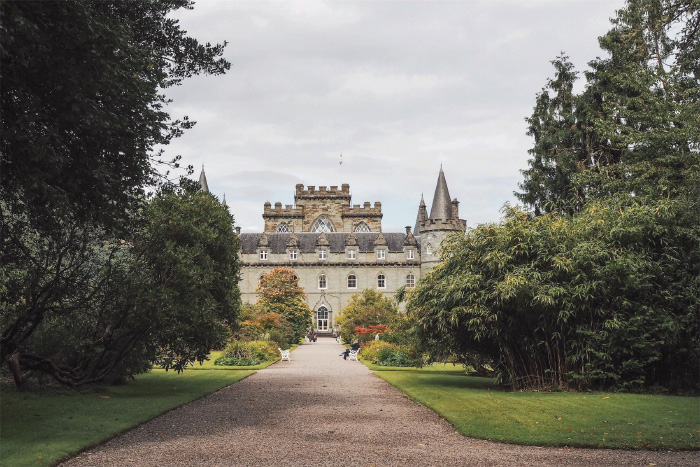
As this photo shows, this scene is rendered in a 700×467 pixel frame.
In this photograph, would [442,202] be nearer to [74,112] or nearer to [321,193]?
[321,193]

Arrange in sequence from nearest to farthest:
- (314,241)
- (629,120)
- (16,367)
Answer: (16,367) < (629,120) < (314,241)

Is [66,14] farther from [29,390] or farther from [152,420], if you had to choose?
[29,390]

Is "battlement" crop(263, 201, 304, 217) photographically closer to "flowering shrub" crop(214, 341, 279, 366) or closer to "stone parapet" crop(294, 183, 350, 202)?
"stone parapet" crop(294, 183, 350, 202)

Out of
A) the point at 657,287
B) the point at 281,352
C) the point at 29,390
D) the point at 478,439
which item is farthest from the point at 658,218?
the point at 281,352

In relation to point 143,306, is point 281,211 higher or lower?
higher

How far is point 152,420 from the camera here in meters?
11.2

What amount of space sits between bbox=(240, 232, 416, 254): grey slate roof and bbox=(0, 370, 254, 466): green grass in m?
45.9

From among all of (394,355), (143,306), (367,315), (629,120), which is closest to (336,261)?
(367,315)

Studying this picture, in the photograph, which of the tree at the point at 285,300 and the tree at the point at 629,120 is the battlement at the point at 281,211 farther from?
the tree at the point at 629,120

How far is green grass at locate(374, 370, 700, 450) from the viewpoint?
30.2ft

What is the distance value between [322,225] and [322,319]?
12033 millimetres

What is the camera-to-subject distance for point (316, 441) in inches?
366

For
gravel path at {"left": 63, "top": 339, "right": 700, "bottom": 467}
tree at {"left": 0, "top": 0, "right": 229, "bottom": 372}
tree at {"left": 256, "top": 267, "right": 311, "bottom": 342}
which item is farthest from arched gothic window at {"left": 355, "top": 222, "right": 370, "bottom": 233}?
tree at {"left": 0, "top": 0, "right": 229, "bottom": 372}

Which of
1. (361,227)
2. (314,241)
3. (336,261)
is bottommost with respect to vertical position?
(336,261)
